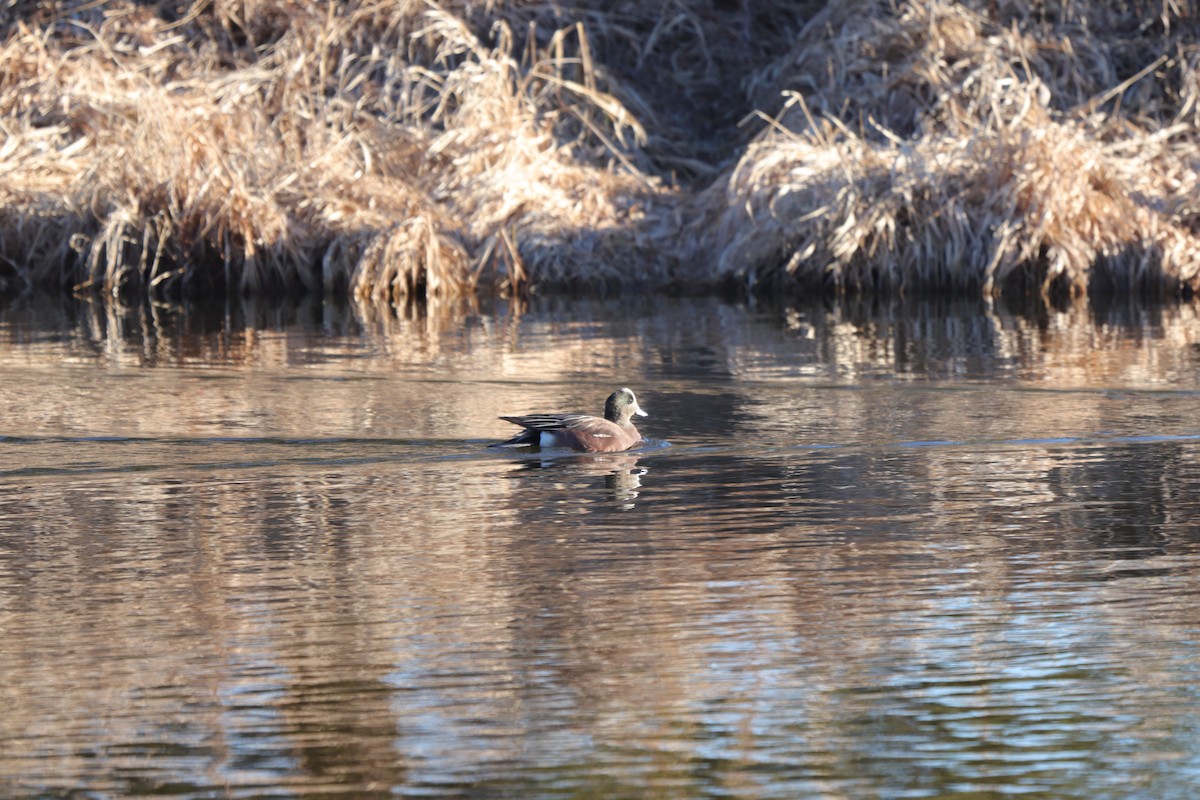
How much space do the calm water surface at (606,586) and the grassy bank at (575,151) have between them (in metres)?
5.42

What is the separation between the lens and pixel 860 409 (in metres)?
9.59

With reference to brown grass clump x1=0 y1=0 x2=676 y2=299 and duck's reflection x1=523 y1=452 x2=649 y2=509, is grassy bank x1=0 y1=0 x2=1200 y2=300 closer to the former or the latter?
brown grass clump x1=0 y1=0 x2=676 y2=299

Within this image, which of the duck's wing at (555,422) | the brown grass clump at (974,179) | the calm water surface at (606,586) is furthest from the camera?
the brown grass clump at (974,179)

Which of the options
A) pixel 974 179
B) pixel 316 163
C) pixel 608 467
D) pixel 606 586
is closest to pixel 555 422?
pixel 608 467

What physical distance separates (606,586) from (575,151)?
13941 mm

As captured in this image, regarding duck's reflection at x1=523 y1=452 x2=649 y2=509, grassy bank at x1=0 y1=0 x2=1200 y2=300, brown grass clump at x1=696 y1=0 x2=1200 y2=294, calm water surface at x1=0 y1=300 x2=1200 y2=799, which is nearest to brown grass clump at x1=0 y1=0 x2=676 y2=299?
grassy bank at x1=0 y1=0 x2=1200 y2=300

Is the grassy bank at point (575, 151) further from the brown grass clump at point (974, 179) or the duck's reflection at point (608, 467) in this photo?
the duck's reflection at point (608, 467)

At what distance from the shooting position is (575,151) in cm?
1925

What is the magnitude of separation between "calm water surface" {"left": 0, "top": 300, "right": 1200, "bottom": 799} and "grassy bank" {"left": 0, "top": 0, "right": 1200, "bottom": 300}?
17.8 feet

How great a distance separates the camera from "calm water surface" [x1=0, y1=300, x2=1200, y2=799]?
13.6 ft

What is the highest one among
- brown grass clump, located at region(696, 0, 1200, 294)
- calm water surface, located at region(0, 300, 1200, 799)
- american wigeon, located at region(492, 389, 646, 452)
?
brown grass clump, located at region(696, 0, 1200, 294)

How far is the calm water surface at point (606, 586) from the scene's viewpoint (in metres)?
4.16

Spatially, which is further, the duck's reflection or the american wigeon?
the american wigeon

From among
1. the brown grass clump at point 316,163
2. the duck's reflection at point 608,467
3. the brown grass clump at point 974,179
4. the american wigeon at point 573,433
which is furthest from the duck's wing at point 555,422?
the brown grass clump at point 316,163
